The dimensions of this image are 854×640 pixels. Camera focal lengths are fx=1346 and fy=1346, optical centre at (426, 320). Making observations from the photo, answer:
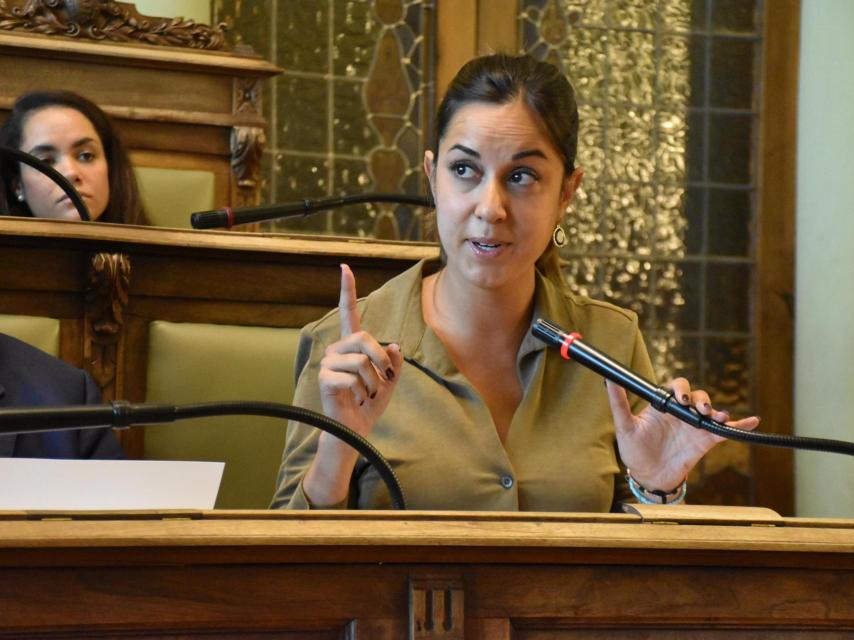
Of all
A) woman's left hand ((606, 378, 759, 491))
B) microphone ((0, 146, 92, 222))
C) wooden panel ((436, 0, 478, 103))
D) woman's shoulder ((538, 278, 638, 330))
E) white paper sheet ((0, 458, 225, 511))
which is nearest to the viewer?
white paper sheet ((0, 458, 225, 511))

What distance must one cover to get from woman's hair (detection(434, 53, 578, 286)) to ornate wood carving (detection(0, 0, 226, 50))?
1.68 meters

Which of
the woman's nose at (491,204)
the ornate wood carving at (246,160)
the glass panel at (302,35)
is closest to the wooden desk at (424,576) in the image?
the woman's nose at (491,204)

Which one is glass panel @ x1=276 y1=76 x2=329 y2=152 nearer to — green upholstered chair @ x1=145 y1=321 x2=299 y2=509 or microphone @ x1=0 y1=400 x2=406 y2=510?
green upholstered chair @ x1=145 y1=321 x2=299 y2=509

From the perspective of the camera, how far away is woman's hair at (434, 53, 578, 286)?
1746 mm

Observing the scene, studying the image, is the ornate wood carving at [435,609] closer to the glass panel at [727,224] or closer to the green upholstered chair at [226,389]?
the green upholstered chair at [226,389]

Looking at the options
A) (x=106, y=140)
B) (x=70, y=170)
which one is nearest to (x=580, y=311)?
(x=70, y=170)

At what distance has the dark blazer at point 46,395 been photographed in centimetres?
194

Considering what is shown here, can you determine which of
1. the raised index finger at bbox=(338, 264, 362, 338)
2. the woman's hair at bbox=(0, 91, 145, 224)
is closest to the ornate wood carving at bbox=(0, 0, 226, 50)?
the woman's hair at bbox=(0, 91, 145, 224)

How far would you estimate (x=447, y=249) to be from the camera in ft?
5.62

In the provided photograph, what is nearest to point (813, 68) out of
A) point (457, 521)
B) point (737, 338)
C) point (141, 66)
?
point (737, 338)

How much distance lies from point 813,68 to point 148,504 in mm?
3480

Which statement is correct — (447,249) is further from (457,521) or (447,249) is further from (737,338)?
(737,338)

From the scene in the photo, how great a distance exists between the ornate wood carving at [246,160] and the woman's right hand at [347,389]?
193cm

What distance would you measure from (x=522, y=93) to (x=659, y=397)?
615 mm
